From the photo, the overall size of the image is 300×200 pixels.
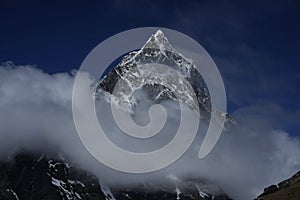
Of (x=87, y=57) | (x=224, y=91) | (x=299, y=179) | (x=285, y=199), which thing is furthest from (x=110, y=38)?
(x=299, y=179)

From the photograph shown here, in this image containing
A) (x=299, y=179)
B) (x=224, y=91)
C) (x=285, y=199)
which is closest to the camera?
(x=224, y=91)

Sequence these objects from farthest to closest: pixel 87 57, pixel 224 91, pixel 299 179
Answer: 1. pixel 299 179
2. pixel 224 91
3. pixel 87 57

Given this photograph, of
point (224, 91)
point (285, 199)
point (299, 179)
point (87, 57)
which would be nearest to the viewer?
point (87, 57)

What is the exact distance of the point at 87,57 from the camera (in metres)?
64.8

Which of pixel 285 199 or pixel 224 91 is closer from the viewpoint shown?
pixel 224 91

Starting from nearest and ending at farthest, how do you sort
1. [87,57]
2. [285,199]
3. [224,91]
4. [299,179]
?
[87,57]
[224,91]
[285,199]
[299,179]

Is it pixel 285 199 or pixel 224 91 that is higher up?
pixel 224 91

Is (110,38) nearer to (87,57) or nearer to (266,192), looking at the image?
(87,57)

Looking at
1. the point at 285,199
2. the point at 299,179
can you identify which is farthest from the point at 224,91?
the point at 299,179

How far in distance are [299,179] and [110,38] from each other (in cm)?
6274

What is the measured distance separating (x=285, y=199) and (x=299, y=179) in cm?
2092

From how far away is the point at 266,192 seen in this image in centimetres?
11119

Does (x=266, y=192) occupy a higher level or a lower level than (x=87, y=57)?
higher

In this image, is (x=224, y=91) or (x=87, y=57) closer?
(x=87, y=57)
